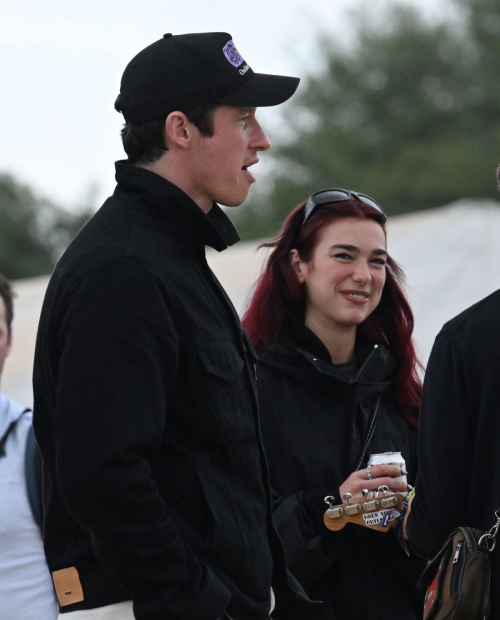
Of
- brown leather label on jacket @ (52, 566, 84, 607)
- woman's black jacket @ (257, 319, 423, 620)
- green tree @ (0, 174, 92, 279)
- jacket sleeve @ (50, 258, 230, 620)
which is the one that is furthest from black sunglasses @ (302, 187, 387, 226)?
green tree @ (0, 174, 92, 279)

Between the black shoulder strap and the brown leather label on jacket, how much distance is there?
1.01 meters

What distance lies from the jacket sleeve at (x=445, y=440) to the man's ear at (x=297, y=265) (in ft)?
3.53

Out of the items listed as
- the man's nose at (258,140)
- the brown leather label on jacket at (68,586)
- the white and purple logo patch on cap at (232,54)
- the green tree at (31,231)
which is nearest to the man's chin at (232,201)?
the man's nose at (258,140)

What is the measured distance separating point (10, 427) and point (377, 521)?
48.5 inches

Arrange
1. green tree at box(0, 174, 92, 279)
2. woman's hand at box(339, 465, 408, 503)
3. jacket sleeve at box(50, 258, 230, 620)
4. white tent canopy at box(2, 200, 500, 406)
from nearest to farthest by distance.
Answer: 1. jacket sleeve at box(50, 258, 230, 620)
2. woman's hand at box(339, 465, 408, 503)
3. white tent canopy at box(2, 200, 500, 406)
4. green tree at box(0, 174, 92, 279)

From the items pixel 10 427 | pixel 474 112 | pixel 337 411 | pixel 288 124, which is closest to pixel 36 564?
pixel 10 427

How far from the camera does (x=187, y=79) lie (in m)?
2.19

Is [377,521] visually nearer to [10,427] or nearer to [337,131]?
[10,427]

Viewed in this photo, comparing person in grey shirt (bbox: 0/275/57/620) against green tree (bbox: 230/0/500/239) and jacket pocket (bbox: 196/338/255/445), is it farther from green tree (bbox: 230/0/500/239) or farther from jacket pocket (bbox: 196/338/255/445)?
green tree (bbox: 230/0/500/239)

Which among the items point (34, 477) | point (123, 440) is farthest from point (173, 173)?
point (34, 477)

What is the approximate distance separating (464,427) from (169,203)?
2.78 feet

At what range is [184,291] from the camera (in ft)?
6.81

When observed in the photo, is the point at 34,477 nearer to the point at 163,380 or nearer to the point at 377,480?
the point at 377,480

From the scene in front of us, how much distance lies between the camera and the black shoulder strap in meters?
3.08
